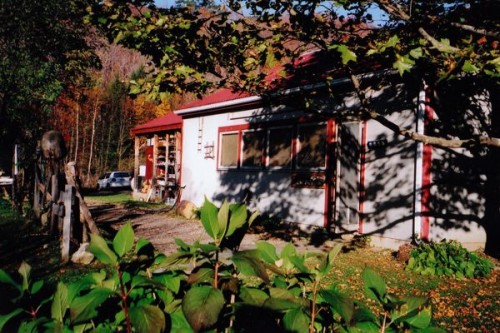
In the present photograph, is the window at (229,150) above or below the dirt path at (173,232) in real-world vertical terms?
above

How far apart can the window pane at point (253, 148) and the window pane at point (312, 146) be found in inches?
64.4

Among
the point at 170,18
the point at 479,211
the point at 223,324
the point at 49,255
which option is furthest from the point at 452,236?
the point at 223,324

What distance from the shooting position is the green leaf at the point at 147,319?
100 cm

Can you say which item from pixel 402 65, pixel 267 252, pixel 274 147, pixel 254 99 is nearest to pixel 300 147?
pixel 274 147

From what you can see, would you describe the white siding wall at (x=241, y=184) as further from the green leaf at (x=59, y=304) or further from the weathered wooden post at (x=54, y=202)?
the green leaf at (x=59, y=304)

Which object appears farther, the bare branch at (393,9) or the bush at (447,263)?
the bush at (447,263)

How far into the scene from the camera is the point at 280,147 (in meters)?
11.7

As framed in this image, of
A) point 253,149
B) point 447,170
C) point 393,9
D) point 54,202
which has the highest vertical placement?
point 393,9

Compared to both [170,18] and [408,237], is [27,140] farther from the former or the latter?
[408,237]

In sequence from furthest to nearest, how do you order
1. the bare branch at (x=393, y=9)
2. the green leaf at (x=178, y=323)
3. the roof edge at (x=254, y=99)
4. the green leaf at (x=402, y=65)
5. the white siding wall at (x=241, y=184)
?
the white siding wall at (x=241, y=184) < the roof edge at (x=254, y=99) < the bare branch at (x=393, y=9) < the green leaf at (x=402, y=65) < the green leaf at (x=178, y=323)

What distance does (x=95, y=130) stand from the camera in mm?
46844

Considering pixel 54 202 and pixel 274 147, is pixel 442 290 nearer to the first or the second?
pixel 274 147

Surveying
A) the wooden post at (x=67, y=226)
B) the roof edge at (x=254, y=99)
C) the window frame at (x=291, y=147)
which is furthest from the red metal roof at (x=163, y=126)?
the wooden post at (x=67, y=226)

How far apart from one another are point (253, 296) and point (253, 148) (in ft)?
37.8
